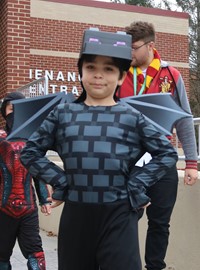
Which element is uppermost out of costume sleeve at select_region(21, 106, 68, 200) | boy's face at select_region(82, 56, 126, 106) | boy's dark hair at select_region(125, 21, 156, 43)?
boy's dark hair at select_region(125, 21, 156, 43)

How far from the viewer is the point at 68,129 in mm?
2479

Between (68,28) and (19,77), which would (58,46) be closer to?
(68,28)

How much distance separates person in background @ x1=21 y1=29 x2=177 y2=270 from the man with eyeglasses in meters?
0.97

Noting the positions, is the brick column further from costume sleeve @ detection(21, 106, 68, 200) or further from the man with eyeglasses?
costume sleeve @ detection(21, 106, 68, 200)

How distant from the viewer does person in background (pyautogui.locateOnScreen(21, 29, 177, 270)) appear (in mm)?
2406

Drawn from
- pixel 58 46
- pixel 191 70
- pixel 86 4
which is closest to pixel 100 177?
pixel 58 46

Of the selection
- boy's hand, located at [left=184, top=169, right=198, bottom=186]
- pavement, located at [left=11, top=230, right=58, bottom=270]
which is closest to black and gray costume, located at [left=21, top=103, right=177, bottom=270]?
boy's hand, located at [left=184, top=169, right=198, bottom=186]

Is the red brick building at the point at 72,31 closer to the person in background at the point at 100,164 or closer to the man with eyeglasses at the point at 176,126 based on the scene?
the man with eyeglasses at the point at 176,126

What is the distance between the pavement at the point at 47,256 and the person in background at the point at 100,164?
3.12 m

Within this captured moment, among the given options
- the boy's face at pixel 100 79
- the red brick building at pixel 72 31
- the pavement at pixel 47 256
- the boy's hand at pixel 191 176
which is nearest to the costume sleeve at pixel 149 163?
the boy's face at pixel 100 79

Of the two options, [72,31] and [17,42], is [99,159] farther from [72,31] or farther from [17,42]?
[72,31]

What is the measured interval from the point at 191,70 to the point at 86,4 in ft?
42.9

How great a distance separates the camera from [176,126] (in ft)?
11.3

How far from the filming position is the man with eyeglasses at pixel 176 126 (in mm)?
3453
